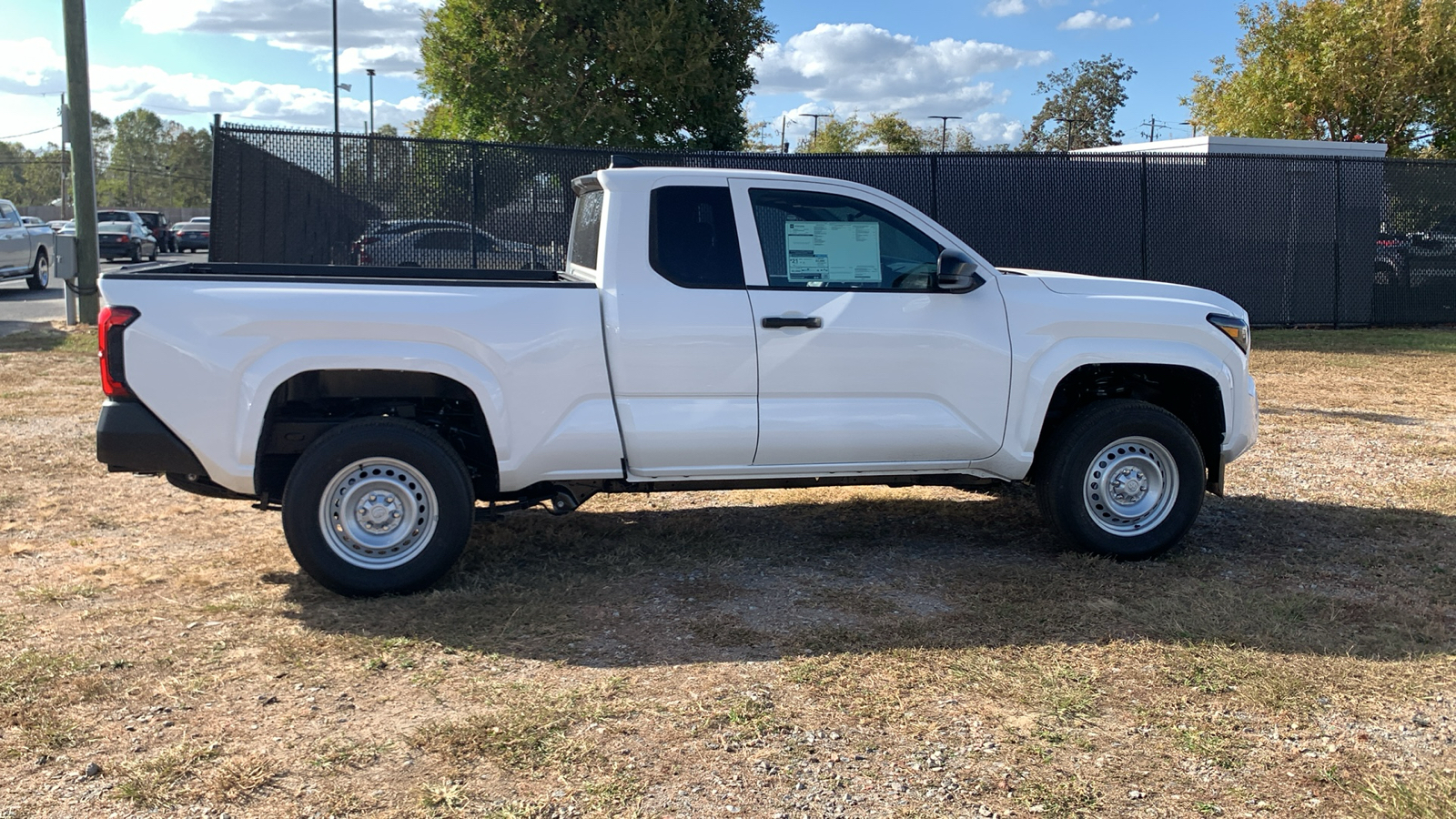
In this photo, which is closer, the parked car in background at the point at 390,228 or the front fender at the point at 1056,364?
the front fender at the point at 1056,364

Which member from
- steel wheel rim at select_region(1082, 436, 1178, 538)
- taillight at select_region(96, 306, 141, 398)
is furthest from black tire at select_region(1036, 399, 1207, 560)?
taillight at select_region(96, 306, 141, 398)

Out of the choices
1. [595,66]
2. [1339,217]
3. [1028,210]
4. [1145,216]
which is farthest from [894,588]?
[595,66]

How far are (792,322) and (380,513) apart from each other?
204 cm

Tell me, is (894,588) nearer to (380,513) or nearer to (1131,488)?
(1131,488)

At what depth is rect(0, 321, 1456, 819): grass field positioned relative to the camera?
3.70 metres

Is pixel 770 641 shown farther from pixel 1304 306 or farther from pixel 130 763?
pixel 1304 306

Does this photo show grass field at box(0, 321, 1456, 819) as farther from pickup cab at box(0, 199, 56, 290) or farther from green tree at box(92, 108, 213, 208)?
green tree at box(92, 108, 213, 208)

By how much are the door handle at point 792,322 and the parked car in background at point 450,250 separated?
7568 mm

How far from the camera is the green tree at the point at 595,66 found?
62.7 ft

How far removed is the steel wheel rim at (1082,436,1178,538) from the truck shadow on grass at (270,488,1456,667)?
0.74ft

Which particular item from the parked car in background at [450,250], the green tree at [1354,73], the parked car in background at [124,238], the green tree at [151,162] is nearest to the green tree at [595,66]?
the parked car in background at [450,250]

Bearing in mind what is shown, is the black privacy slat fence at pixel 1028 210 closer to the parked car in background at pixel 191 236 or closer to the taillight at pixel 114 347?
the taillight at pixel 114 347

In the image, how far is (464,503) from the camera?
543cm

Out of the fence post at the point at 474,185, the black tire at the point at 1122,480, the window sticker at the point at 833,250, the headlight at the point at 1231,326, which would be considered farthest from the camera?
the fence post at the point at 474,185
